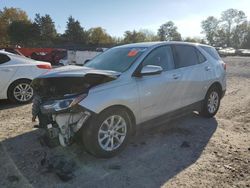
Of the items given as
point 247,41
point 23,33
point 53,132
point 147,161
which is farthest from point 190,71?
point 247,41

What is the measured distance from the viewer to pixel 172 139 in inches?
219

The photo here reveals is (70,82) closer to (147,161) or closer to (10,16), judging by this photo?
(147,161)

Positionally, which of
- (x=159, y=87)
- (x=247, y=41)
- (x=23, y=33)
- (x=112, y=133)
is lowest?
(x=112, y=133)

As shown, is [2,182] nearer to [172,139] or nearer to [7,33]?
[172,139]

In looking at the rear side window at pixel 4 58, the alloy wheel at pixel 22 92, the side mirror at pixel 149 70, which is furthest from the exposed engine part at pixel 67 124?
the rear side window at pixel 4 58

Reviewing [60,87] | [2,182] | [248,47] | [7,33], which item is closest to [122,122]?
[60,87]

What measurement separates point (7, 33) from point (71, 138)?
244ft

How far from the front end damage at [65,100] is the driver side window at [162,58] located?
825 millimetres

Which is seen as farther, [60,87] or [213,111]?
[213,111]

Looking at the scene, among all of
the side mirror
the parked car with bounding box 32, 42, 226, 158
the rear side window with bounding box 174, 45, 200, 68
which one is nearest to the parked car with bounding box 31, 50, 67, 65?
the parked car with bounding box 32, 42, 226, 158

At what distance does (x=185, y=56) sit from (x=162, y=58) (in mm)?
801

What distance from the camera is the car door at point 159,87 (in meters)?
5.05

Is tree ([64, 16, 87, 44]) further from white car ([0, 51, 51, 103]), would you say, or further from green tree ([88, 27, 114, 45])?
white car ([0, 51, 51, 103])

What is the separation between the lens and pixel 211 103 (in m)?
6.97
